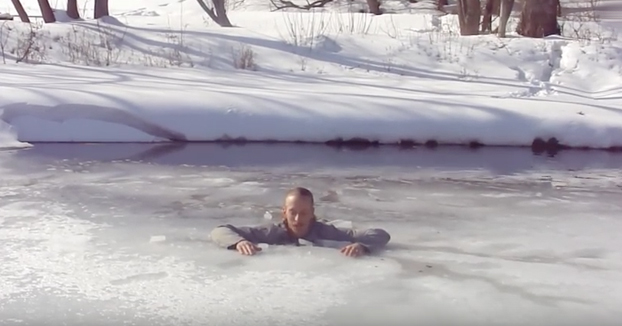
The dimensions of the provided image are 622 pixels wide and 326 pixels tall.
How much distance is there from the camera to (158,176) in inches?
277

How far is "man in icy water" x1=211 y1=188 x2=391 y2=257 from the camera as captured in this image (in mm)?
4867

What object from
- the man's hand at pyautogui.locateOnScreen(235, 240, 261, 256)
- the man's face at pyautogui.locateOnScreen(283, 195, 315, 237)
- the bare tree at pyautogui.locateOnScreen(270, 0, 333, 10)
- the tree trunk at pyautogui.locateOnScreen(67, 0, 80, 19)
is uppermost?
the bare tree at pyautogui.locateOnScreen(270, 0, 333, 10)

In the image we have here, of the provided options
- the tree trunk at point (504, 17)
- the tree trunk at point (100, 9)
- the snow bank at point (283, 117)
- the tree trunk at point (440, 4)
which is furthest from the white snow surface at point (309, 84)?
the tree trunk at point (440, 4)

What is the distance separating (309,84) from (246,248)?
269 inches

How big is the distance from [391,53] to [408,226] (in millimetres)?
8412

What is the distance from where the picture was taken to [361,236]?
4992 millimetres

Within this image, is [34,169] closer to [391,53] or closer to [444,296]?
[444,296]

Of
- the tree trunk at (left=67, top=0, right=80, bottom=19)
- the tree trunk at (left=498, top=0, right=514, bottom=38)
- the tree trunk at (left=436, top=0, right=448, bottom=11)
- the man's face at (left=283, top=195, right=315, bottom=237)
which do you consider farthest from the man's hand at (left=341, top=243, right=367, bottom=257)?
the tree trunk at (left=436, top=0, right=448, bottom=11)

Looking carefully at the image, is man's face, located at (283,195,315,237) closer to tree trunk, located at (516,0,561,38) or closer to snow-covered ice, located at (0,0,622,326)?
snow-covered ice, located at (0,0,622,326)

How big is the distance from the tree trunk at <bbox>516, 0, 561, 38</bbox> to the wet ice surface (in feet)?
21.8

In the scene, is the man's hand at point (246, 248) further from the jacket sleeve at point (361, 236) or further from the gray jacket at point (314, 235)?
the jacket sleeve at point (361, 236)

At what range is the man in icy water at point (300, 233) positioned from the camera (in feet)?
16.0

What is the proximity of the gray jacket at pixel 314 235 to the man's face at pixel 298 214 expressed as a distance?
0.04m

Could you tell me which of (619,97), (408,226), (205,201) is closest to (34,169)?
(205,201)
